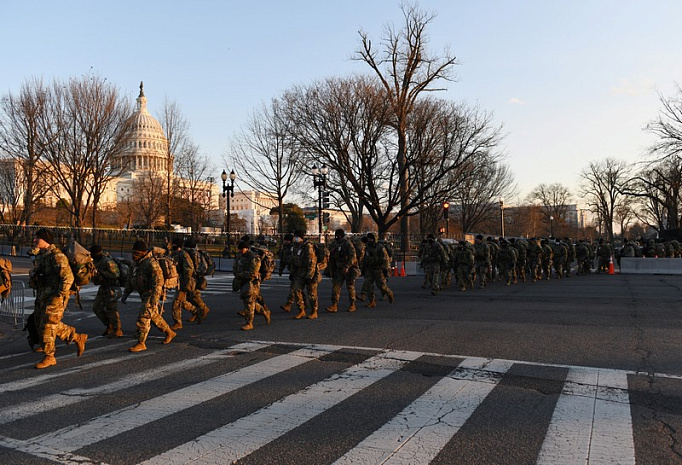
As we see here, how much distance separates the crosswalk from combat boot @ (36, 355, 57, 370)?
126 mm

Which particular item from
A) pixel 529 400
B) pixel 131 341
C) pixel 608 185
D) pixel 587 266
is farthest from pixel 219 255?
pixel 608 185

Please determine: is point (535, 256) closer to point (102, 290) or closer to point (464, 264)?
point (464, 264)

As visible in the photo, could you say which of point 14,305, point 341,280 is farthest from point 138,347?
point 341,280

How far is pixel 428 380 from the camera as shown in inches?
250

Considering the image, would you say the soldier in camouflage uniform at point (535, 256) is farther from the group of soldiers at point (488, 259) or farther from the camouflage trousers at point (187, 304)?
the camouflage trousers at point (187, 304)

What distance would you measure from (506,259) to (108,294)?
50.3ft

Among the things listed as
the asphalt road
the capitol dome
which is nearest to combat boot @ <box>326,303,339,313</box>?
the asphalt road

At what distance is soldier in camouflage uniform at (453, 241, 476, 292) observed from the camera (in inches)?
730

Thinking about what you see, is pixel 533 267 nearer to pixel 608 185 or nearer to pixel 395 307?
pixel 395 307

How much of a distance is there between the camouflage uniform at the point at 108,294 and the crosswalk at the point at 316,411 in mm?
1904

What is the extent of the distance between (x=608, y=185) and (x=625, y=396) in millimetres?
79199

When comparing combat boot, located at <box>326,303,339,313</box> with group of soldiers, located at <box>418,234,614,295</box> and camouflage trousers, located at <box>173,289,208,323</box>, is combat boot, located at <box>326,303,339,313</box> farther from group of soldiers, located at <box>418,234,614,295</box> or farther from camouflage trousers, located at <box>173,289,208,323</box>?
group of soldiers, located at <box>418,234,614,295</box>

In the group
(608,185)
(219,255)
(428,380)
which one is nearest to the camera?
(428,380)

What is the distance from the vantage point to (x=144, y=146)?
81.4 metres
